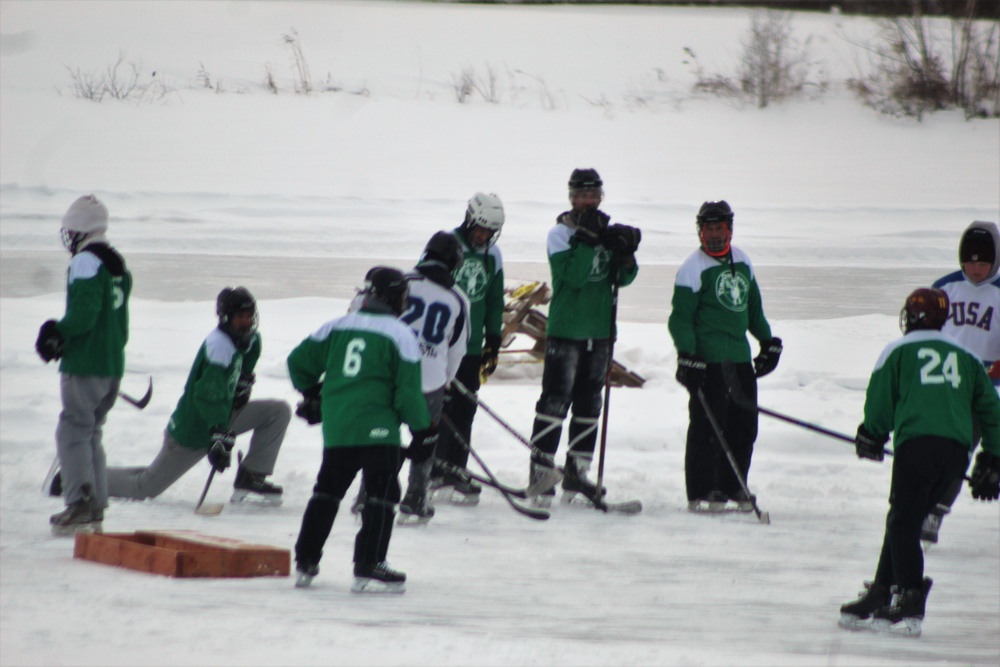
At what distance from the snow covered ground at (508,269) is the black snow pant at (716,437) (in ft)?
0.82

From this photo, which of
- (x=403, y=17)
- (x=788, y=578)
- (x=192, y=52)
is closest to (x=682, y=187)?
(x=403, y=17)

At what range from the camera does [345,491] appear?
4.55m

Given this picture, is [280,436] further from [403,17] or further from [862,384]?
[403,17]

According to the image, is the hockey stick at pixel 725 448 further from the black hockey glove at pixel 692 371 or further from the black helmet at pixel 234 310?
the black helmet at pixel 234 310

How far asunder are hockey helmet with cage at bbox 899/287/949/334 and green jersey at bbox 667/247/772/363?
173 centimetres

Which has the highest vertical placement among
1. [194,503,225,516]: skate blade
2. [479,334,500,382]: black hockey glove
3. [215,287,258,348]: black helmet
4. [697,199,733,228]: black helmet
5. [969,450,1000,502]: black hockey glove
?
[697,199,733,228]: black helmet

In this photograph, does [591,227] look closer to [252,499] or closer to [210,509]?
[252,499]

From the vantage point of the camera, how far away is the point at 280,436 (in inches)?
246

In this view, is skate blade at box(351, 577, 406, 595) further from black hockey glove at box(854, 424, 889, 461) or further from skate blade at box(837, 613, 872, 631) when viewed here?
black hockey glove at box(854, 424, 889, 461)

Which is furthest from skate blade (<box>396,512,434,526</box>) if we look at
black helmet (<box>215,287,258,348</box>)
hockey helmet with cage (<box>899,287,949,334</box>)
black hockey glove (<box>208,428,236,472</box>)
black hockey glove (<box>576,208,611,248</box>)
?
hockey helmet with cage (<box>899,287,949,334</box>)

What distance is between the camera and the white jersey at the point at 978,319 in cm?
598

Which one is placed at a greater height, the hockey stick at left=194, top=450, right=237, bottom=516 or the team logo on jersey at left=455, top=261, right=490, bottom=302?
the team logo on jersey at left=455, top=261, right=490, bottom=302

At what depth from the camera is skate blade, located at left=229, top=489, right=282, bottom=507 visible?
6.12 meters

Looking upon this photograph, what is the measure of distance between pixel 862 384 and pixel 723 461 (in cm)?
311
